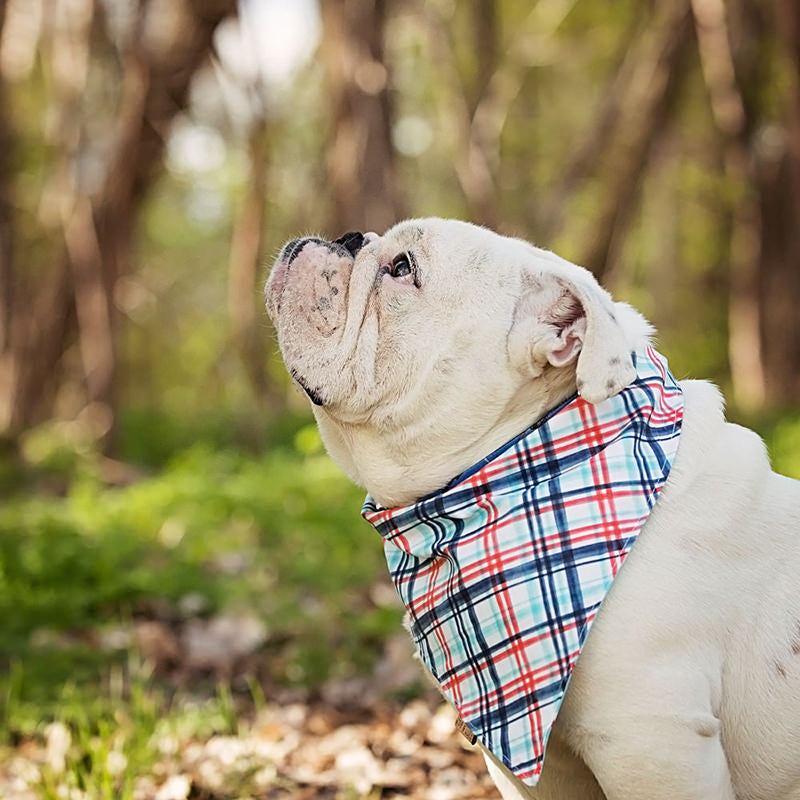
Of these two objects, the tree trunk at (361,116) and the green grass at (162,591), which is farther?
the tree trunk at (361,116)

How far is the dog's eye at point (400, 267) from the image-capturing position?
2779 mm

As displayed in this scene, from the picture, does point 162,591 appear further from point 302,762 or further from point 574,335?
point 574,335

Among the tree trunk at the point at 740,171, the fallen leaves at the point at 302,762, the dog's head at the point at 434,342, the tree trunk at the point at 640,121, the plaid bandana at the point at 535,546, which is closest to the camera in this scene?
the plaid bandana at the point at 535,546

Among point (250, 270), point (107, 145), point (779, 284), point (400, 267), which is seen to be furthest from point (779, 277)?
point (400, 267)

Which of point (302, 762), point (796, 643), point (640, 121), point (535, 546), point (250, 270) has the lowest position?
point (250, 270)

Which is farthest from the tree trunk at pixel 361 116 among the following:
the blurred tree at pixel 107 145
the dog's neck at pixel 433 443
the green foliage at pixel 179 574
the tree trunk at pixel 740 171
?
the dog's neck at pixel 433 443

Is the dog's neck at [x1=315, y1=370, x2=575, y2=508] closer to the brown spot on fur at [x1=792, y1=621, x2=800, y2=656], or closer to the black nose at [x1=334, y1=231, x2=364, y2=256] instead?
the black nose at [x1=334, y1=231, x2=364, y2=256]

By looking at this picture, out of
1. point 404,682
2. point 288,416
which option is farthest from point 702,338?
point 404,682

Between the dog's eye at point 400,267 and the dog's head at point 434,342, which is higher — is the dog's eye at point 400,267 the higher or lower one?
the higher one

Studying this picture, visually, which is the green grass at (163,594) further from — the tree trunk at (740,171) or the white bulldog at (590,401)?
the tree trunk at (740,171)

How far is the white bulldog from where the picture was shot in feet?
7.44

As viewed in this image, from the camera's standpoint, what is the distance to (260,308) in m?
13.6

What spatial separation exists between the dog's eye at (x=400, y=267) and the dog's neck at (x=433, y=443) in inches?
15.5

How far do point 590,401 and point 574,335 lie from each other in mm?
185
